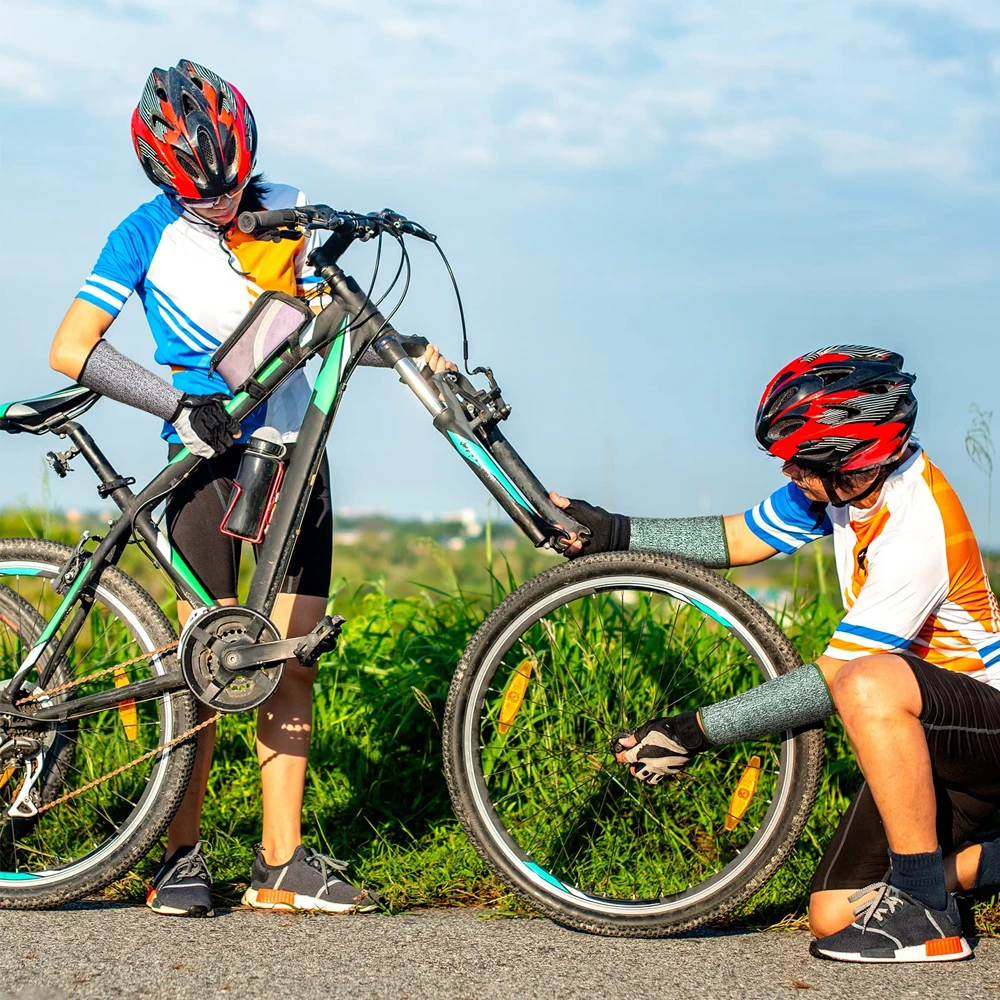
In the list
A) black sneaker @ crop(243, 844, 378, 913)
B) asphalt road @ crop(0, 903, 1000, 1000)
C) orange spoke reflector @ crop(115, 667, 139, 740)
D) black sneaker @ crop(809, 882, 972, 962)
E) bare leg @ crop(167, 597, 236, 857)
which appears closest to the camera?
asphalt road @ crop(0, 903, 1000, 1000)

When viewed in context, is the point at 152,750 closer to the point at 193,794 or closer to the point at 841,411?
the point at 193,794

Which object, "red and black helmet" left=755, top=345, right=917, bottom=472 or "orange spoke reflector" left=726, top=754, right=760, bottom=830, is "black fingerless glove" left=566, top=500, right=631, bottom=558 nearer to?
"red and black helmet" left=755, top=345, right=917, bottom=472

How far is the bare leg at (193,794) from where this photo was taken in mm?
3473

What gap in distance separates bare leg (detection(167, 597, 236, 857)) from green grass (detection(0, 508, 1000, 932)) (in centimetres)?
21

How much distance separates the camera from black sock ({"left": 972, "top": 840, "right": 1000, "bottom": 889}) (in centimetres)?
320

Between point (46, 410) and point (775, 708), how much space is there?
85.7 inches

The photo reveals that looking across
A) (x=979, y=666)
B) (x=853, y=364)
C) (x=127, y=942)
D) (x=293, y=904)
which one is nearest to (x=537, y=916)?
(x=293, y=904)

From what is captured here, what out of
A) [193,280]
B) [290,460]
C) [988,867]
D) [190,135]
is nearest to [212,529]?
[290,460]

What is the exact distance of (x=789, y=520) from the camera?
3.43 metres

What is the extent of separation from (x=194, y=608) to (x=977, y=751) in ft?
7.00

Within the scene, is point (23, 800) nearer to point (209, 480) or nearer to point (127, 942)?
point (127, 942)

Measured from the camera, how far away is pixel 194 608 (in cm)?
338

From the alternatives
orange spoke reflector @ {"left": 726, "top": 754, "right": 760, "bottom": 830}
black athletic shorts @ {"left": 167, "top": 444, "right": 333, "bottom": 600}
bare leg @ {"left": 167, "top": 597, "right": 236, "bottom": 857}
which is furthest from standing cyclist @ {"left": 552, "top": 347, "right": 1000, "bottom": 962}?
bare leg @ {"left": 167, "top": 597, "right": 236, "bottom": 857}

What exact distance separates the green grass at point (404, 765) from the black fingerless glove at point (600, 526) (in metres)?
0.64
